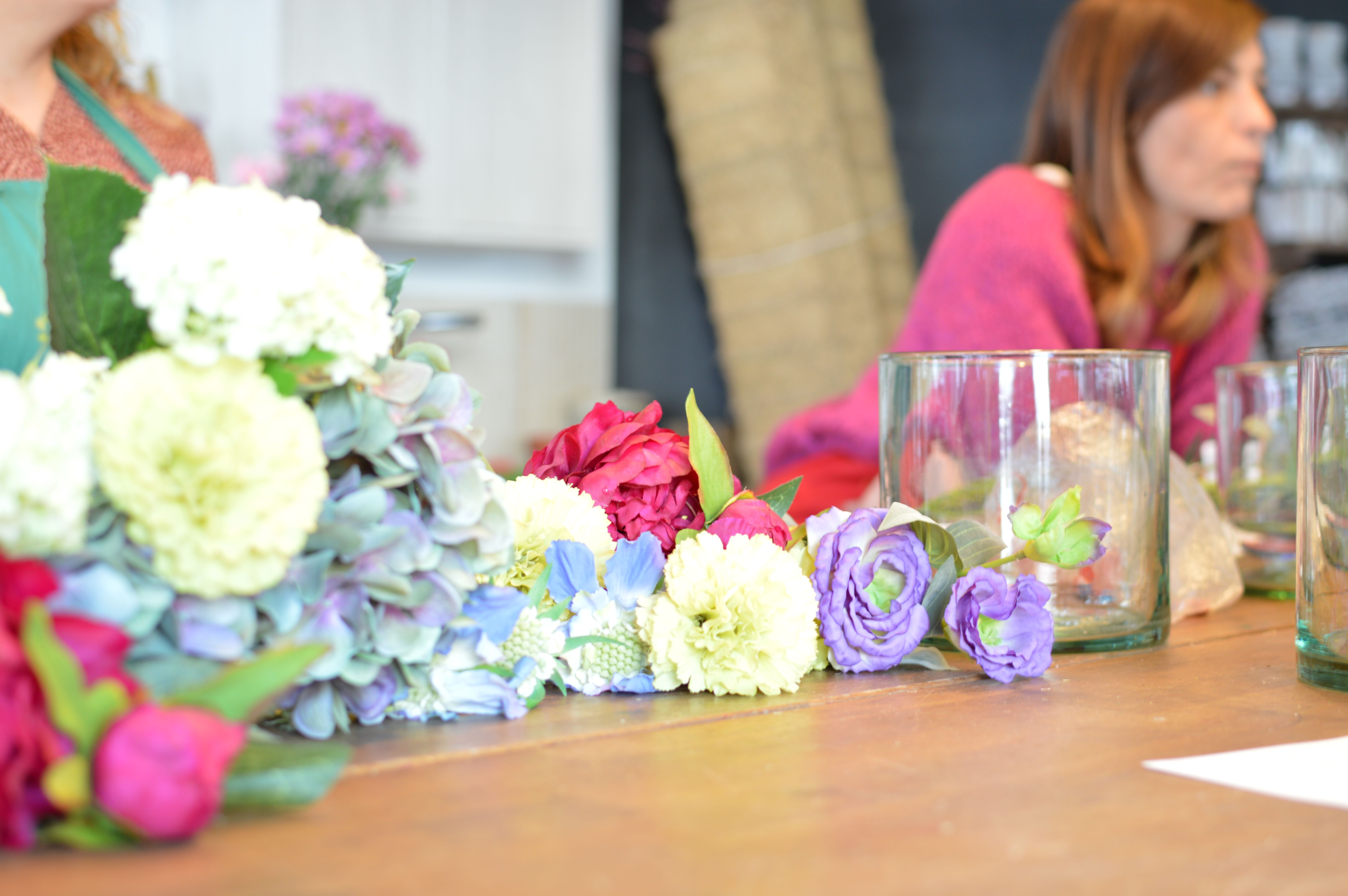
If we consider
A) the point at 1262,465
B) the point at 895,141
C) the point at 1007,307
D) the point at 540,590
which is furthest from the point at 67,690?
the point at 895,141

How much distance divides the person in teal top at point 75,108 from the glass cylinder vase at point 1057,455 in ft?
2.71

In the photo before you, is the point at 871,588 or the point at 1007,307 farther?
the point at 1007,307

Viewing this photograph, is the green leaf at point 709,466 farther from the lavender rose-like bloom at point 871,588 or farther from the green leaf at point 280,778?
the green leaf at point 280,778

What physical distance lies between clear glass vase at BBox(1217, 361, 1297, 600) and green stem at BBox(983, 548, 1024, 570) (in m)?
0.47

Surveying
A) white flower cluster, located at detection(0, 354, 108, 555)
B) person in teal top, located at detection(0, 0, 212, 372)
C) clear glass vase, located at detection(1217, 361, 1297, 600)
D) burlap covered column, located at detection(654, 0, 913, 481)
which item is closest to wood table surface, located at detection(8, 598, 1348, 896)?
white flower cluster, located at detection(0, 354, 108, 555)

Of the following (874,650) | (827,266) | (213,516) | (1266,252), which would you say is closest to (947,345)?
(874,650)

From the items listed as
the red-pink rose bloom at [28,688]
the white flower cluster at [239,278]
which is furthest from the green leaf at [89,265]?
the red-pink rose bloom at [28,688]

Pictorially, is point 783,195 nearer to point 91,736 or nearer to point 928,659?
point 928,659

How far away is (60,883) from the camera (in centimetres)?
38

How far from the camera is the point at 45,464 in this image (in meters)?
0.44

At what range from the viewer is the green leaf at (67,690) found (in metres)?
→ 0.38

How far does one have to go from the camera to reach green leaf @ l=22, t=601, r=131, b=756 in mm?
382

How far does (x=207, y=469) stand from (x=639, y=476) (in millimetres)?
282

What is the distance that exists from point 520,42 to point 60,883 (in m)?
3.01
